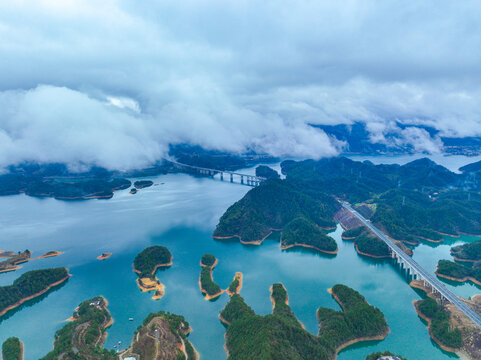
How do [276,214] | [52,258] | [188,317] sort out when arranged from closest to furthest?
[188,317]
[52,258]
[276,214]

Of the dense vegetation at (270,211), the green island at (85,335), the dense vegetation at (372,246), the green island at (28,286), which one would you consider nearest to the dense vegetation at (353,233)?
the dense vegetation at (372,246)

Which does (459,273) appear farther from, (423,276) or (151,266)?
(151,266)

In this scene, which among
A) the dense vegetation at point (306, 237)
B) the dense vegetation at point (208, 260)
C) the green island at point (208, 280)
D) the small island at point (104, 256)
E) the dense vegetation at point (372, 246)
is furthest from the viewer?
the dense vegetation at point (306, 237)

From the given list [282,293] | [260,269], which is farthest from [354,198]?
[282,293]

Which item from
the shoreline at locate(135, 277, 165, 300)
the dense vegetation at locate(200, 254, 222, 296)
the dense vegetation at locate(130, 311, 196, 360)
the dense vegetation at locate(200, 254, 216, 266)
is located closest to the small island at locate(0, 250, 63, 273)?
the shoreline at locate(135, 277, 165, 300)

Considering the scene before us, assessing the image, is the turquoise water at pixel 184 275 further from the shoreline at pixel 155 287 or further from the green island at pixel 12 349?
the green island at pixel 12 349

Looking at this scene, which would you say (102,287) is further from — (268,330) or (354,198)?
(354,198)

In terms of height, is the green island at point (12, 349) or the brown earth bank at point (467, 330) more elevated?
the green island at point (12, 349)
